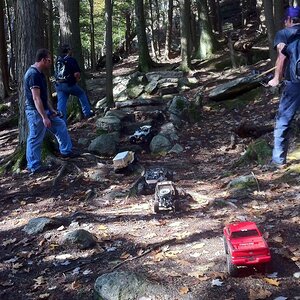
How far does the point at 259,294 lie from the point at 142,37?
57.8ft

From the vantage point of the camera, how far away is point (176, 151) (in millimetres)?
9539

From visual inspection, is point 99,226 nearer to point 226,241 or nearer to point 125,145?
point 226,241

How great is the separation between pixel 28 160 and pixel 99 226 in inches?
116

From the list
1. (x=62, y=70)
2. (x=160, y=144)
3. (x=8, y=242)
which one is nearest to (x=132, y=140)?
(x=160, y=144)

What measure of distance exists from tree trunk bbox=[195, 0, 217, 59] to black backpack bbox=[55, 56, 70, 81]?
478 inches

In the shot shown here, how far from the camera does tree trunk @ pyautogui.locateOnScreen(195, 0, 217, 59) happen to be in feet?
67.9

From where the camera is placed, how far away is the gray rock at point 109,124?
1077 centimetres

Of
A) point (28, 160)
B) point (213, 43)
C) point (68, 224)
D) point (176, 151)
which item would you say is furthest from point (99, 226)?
point (213, 43)

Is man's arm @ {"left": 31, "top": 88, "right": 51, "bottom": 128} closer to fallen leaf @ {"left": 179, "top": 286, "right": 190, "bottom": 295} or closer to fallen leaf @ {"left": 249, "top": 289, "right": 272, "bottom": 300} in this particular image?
fallen leaf @ {"left": 179, "top": 286, "right": 190, "bottom": 295}

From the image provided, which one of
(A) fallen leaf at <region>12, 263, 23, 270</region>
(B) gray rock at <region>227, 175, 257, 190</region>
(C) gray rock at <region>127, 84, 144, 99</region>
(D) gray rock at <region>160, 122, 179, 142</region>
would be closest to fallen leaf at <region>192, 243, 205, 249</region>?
(B) gray rock at <region>227, 175, 257, 190</region>

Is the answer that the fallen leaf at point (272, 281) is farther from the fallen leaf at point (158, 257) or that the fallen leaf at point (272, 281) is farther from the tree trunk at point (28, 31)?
the tree trunk at point (28, 31)

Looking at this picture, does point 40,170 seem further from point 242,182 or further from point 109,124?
point 242,182

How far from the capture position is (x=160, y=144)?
966cm

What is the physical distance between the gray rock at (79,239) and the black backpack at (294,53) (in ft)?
10.8
